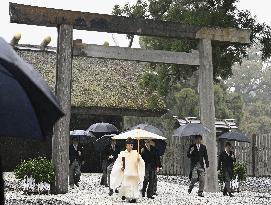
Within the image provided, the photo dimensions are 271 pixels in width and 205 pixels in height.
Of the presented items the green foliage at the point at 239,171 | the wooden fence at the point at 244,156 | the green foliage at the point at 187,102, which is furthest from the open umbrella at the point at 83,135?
the green foliage at the point at 187,102

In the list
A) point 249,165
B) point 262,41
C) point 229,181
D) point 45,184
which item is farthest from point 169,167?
point 45,184

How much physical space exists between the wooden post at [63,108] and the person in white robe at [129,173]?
154cm

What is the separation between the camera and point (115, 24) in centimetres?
1336

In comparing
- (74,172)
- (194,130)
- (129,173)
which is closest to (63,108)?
(129,173)

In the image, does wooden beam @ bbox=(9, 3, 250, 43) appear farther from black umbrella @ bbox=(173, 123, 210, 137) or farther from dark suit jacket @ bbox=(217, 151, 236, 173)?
dark suit jacket @ bbox=(217, 151, 236, 173)

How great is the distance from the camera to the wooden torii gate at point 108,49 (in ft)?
41.6

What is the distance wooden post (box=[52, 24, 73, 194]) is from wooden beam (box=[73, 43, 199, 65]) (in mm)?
355

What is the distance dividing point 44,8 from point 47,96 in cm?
1023

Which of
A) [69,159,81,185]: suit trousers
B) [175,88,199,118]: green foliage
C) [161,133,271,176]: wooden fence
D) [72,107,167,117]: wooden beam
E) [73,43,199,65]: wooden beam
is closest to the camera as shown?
[73,43,199,65]: wooden beam

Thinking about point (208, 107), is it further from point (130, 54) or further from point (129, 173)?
point (129, 173)

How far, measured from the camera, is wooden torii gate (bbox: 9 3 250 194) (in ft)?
41.6

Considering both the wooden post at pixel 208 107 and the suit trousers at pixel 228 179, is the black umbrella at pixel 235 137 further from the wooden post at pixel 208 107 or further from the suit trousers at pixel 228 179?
the suit trousers at pixel 228 179

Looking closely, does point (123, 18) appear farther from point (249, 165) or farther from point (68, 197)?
point (249, 165)

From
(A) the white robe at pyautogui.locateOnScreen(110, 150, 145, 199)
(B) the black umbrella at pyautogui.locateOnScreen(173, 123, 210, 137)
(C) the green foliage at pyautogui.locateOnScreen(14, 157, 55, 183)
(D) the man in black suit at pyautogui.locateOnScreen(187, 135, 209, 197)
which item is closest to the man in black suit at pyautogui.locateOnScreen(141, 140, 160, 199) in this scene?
(A) the white robe at pyautogui.locateOnScreen(110, 150, 145, 199)
